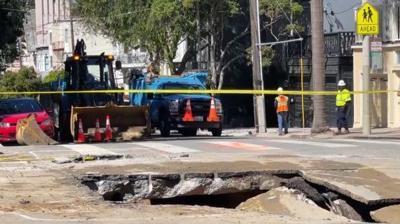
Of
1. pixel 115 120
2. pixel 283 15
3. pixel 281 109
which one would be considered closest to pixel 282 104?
pixel 281 109

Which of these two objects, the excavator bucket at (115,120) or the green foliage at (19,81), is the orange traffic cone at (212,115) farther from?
the green foliage at (19,81)

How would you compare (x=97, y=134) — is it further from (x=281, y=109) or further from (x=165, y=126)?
(x=281, y=109)

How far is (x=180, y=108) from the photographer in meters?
25.6

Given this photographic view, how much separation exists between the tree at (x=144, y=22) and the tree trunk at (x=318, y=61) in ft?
36.9

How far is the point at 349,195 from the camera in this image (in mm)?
9992

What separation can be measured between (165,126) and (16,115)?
5.60 meters

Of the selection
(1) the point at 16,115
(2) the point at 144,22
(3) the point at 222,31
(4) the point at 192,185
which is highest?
(2) the point at 144,22

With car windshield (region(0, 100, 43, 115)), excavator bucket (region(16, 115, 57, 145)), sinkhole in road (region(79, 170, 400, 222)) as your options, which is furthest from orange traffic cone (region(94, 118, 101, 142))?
sinkhole in road (region(79, 170, 400, 222))

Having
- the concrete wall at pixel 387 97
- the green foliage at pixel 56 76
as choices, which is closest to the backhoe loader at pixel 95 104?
the green foliage at pixel 56 76

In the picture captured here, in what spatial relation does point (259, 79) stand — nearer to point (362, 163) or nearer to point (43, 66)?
point (362, 163)

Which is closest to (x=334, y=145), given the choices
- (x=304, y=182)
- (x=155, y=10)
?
(x=304, y=182)

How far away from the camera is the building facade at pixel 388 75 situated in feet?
95.7

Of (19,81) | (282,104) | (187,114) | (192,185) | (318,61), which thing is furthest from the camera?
(19,81)

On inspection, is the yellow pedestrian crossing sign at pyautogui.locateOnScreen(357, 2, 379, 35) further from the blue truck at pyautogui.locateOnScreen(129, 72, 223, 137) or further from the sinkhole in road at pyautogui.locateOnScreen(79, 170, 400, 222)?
the sinkhole in road at pyautogui.locateOnScreen(79, 170, 400, 222)
